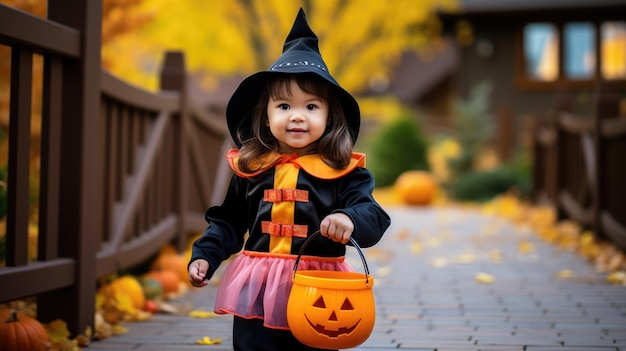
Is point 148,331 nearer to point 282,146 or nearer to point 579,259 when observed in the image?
point 282,146

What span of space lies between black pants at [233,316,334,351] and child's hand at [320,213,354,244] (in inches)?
18.2

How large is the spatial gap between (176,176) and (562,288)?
2.93 metres

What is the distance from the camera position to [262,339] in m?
2.61

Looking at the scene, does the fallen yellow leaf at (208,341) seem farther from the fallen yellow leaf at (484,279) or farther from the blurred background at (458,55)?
the blurred background at (458,55)

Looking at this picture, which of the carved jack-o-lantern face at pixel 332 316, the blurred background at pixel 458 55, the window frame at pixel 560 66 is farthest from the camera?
the window frame at pixel 560 66

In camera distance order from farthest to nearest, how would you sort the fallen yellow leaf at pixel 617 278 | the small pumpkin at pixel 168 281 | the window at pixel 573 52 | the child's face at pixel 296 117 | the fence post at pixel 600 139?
1. the window at pixel 573 52
2. the fence post at pixel 600 139
3. the fallen yellow leaf at pixel 617 278
4. the small pumpkin at pixel 168 281
5. the child's face at pixel 296 117

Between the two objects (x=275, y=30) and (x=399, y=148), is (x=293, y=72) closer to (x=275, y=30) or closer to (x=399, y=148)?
(x=399, y=148)

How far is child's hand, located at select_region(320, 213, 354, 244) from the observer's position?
2.37 m

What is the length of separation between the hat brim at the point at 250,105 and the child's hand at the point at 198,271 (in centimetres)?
51

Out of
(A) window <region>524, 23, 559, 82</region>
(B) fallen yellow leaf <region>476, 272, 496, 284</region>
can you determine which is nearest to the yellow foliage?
(B) fallen yellow leaf <region>476, 272, 496, 284</region>

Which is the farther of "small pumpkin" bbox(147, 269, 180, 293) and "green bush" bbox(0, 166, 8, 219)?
"small pumpkin" bbox(147, 269, 180, 293)

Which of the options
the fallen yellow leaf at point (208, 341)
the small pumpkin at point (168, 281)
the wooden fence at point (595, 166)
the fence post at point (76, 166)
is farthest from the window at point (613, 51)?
the fence post at point (76, 166)

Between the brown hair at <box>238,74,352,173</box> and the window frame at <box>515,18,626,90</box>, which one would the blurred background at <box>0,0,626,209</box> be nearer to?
the window frame at <box>515,18,626,90</box>

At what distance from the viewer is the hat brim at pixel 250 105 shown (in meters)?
2.76
